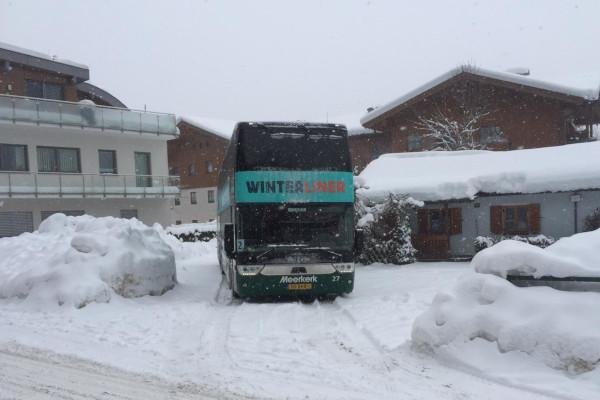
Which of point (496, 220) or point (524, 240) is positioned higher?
point (496, 220)

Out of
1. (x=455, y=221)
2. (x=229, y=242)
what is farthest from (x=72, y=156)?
(x=229, y=242)

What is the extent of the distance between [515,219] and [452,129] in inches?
465


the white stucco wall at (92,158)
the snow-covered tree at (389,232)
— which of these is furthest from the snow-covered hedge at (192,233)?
the snow-covered tree at (389,232)

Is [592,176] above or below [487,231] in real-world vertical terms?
above

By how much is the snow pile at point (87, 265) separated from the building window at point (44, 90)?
1929 centimetres

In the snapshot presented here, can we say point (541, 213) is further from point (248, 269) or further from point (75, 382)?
point (75, 382)

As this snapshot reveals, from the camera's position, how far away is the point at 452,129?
102ft

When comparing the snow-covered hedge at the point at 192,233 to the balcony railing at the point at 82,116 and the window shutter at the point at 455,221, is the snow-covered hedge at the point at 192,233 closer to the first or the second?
the balcony railing at the point at 82,116

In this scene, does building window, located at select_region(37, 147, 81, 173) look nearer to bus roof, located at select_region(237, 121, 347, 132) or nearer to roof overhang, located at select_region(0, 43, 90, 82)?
roof overhang, located at select_region(0, 43, 90, 82)

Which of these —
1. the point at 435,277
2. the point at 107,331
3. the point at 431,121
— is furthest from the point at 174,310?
the point at 431,121

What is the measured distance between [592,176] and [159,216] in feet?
77.3

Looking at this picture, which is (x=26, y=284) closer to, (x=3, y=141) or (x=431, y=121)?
(x=3, y=141)

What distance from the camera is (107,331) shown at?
8297mm

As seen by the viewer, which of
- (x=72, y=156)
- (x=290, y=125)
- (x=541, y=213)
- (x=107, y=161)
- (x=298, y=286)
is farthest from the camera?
(x=107, y=161)
